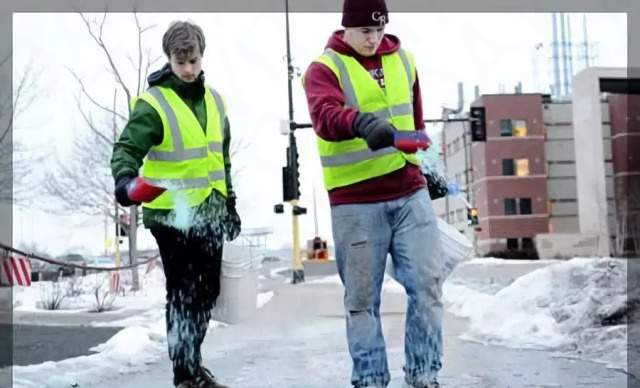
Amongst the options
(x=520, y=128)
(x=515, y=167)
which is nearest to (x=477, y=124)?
(x=520, y=128)

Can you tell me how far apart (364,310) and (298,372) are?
87cm

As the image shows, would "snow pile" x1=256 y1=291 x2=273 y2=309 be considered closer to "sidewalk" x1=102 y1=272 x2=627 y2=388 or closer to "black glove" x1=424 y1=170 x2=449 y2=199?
"sidewalk" x1=102 y1=272 x2=627 y2=388

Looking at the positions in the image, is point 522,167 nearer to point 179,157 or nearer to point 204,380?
point 204,380

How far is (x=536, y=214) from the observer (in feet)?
71.2

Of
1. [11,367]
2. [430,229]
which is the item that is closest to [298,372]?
[430,229]

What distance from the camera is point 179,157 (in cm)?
247

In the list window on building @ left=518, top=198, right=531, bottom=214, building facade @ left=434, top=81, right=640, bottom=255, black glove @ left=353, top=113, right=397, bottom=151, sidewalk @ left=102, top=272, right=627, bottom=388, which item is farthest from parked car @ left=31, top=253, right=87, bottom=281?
window on building @ left=518, top=198, right=531, bottom=214

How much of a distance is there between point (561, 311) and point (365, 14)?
271 cm

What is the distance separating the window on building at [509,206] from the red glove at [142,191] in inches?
739

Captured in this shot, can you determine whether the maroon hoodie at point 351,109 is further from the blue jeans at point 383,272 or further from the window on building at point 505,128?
the window on building at point 505,128

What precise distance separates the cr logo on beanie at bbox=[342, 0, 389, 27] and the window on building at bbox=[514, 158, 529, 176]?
20.2m

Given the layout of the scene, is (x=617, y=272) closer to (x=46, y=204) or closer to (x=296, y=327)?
(x=296, y=327)

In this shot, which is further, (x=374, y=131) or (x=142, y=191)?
(x=142, y=191)

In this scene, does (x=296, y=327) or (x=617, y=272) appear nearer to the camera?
(x=296, y=327)
